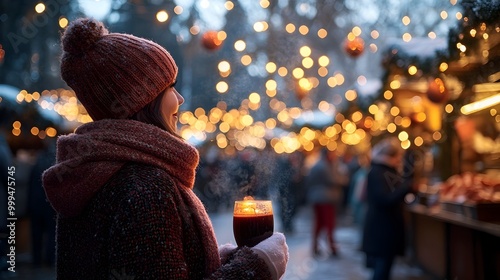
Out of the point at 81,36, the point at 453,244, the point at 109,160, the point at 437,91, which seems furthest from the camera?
the point at 453,244

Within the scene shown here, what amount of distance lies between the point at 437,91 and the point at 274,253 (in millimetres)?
5083

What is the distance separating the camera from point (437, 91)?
21.6 feet

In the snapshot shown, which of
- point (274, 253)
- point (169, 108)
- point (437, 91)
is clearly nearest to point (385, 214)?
point (437, 91)

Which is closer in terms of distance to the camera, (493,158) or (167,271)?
(167,271)

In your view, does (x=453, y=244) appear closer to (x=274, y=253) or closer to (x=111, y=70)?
(x=274, y=253)

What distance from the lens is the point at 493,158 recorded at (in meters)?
7.65

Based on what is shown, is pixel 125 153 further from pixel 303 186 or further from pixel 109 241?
pixel 303 186

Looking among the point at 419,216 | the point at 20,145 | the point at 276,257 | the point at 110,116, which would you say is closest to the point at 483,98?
the point at 276,257

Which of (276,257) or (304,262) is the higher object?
(276,257)

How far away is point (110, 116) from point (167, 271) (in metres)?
0.60

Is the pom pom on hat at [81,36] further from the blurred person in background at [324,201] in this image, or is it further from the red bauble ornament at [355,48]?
the blurred person in background at [324,201]

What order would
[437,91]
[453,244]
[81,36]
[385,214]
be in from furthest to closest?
1. [453,244]
2. [385,214]
3. [437,91]
4. [81,36]

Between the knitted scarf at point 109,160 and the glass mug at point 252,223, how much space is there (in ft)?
0.95

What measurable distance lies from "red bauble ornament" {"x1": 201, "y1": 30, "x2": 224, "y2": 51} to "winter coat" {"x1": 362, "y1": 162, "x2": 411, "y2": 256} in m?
2.42
